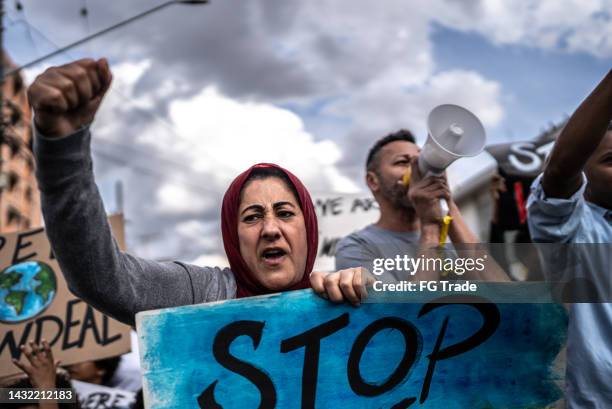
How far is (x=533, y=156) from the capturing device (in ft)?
14.4

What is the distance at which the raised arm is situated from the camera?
1.36 metres

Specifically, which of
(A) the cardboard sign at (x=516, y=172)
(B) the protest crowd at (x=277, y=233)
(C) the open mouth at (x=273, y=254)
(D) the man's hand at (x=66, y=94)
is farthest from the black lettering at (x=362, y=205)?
(D) the man's hand at (x=66, y=94)


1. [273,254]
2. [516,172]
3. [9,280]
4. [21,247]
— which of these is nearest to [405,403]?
[273,254]

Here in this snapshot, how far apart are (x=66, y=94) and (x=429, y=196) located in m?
1.55

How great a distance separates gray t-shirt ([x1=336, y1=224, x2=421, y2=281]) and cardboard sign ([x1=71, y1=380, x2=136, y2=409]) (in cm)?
139

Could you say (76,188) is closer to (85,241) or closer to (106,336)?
(85,241)

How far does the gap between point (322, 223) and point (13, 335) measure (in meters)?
3.21

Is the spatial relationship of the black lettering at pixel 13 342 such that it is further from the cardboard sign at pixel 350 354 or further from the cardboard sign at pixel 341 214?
the cardboard sign at pixel 341 214

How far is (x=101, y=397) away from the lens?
3.50 meters

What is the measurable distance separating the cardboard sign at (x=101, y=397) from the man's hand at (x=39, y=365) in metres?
0.63

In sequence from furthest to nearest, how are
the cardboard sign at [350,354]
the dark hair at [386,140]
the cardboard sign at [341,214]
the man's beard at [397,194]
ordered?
the cardboard sign at [341,214], the dark hair at [386,140], the man's beard at [397,194], the cardboard sign at [350,354]

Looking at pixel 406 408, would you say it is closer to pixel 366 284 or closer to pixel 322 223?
pixel 366 284

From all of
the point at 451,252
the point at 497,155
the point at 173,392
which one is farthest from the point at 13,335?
the point at 497,155

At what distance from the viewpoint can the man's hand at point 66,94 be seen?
1.35 m
